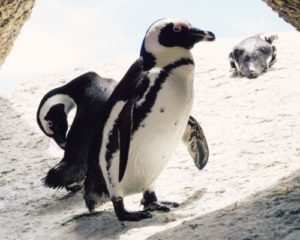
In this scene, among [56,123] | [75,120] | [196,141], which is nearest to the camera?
[196,141]

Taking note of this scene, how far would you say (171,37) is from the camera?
2568 mm

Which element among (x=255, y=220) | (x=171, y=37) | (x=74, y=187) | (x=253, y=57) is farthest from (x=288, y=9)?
(x=253, y=57)

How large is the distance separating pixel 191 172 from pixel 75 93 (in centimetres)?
64

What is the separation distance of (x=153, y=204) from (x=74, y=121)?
618 millimetres

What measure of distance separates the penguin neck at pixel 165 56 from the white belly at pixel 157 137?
0.08 meters

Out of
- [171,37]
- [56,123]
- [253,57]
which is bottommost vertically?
[253,57]

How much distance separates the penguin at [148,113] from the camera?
8.28ft

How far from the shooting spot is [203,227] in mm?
2244

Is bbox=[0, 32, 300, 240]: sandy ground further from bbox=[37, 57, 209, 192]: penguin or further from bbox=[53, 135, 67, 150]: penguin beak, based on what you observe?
bbox=[53, 135, 67, 150]: penguin beak

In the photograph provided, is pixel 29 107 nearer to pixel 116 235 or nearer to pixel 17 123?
pixel 17 123

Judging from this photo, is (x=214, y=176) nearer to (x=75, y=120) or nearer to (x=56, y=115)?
(x=75, y=120)

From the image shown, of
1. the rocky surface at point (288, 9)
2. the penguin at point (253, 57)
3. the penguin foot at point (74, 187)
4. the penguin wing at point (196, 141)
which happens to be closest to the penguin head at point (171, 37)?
the rocky surface at point (288, 9)

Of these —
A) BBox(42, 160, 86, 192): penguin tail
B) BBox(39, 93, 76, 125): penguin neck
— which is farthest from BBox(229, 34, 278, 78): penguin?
BBox(42, 160, 86, 192): penguin tail

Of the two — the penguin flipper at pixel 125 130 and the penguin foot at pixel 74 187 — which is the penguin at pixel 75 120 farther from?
the penguin flipper at pixel 125 130
